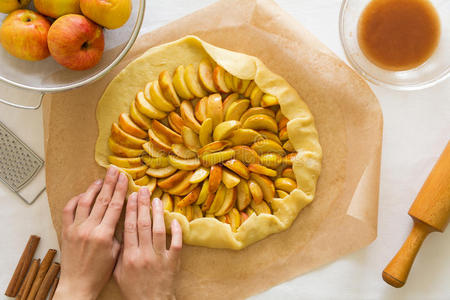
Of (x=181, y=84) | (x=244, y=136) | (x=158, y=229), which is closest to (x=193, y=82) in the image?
(x=181, y=84)

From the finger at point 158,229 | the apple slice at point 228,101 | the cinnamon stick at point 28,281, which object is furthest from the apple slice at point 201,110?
the cinnamon stick at point 28,281

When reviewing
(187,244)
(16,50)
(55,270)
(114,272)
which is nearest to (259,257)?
(187,244)

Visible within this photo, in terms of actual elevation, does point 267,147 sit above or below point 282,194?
above

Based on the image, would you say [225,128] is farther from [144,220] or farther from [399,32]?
[399,32]

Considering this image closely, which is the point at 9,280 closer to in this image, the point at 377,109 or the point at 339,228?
the point at 339,228

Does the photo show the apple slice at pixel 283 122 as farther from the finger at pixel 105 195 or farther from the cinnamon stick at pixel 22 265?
the cinnamon stick at pixel 22 265

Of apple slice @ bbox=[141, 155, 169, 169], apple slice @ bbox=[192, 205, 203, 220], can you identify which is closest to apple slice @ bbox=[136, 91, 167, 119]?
apple slice @ bbox=[141, 155, 169, 169]

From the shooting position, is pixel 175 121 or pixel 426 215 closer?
pixel 426 215
